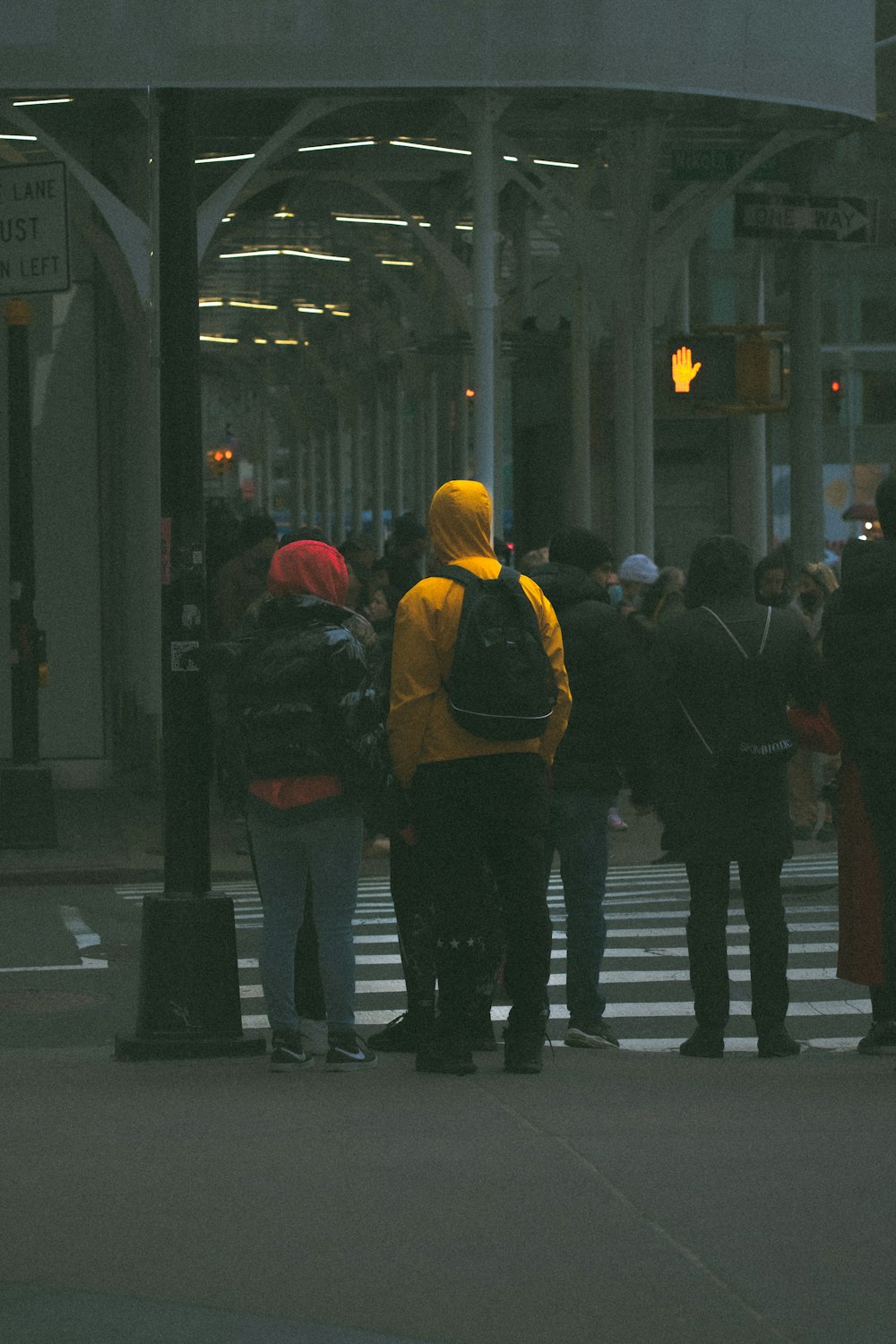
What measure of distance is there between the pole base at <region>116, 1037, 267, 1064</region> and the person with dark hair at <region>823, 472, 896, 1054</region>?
226 cm

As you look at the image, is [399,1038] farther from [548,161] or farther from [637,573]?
[548,161]

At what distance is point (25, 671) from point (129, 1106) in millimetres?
9260

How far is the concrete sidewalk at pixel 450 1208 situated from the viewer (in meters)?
5.32

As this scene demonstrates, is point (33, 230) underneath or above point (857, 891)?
above

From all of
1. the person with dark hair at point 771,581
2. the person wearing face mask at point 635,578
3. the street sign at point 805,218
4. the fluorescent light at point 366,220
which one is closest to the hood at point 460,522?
the person with dark hair at point 771,581

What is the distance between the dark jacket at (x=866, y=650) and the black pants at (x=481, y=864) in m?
1.14

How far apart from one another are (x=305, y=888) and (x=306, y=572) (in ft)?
3.47

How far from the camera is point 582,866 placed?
9.12 meters

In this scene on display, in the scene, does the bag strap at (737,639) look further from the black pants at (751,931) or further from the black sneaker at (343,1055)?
the black sneaker at (343,1055)

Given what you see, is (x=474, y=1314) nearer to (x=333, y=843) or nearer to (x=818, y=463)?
(x=333, y=843)

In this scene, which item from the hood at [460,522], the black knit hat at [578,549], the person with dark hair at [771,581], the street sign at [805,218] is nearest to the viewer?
the hood at [460,522]

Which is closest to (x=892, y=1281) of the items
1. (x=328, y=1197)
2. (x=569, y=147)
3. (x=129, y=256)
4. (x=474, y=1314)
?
(x=474, y=1314)

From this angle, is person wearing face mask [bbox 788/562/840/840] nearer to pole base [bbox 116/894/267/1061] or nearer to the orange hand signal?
the orange hand signal

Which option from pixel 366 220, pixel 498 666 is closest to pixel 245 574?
pixel 498 666
